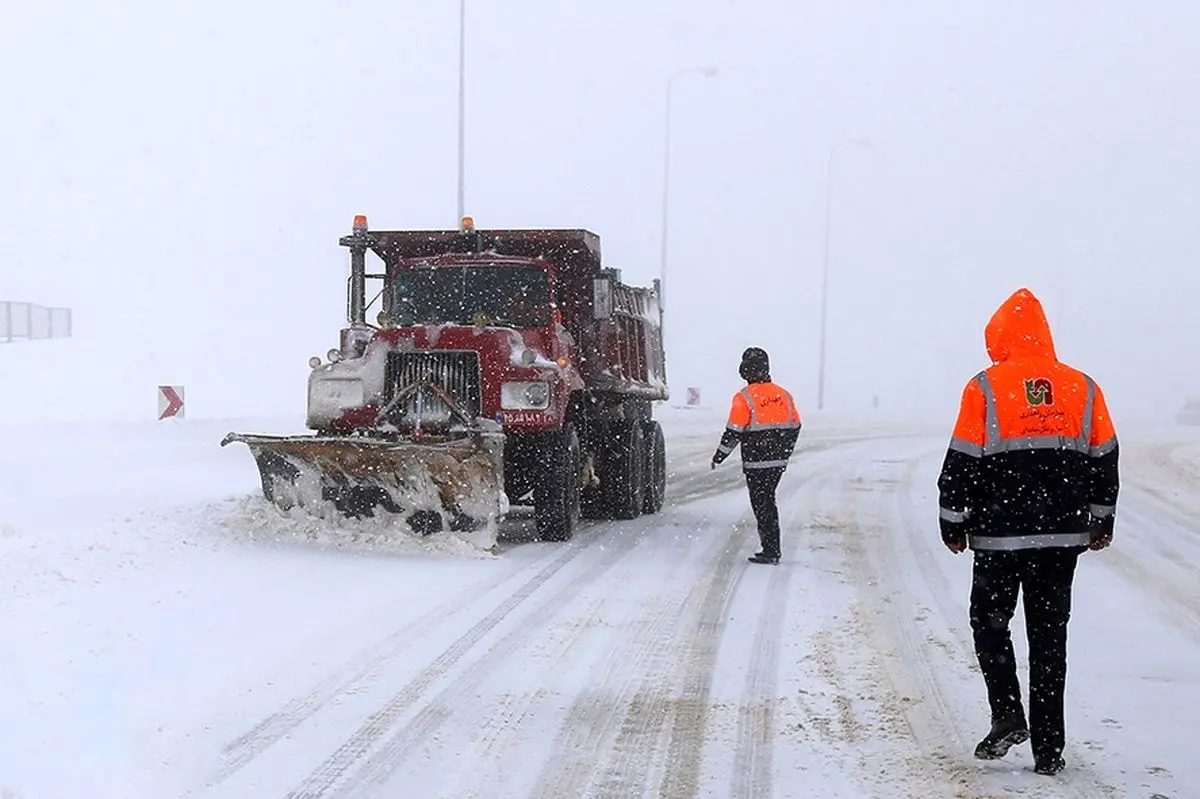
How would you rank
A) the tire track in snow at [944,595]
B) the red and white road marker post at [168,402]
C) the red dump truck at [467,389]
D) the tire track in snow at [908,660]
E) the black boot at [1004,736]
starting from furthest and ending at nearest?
1. the red and white road marker post at [168,402]
2. the red dump truck at [467,389]
3. the tire track in snow at [908,660]
4. the black boot at [1004,736]
5. the tire track in snow at [944,595]

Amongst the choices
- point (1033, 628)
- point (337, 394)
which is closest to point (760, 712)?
point (1033, 628)

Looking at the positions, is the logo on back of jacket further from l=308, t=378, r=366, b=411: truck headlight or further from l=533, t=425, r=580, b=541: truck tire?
l=308, t=378, r=366, b=411: truck headlight

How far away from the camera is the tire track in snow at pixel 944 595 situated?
15.4 ft

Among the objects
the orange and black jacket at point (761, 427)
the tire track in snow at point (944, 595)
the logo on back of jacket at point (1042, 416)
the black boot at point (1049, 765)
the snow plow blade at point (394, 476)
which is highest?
the logo on back of jacket at point (1042, 416)

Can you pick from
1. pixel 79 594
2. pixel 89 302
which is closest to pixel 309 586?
pixel 79 594

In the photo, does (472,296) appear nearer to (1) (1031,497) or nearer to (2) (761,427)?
(2) (761,427)

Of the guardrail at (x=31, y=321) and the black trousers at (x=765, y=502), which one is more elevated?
the guardrail at (x=31, y=321)

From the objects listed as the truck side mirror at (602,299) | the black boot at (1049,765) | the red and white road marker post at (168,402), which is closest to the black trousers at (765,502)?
the truck side mirror at (602,299)

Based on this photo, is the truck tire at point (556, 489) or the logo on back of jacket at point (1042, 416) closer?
the logo on back of jacket at point (1042, 416)

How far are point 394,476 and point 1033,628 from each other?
5967 mm

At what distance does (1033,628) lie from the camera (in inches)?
196

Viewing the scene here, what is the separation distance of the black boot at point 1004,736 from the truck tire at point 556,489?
6004mm

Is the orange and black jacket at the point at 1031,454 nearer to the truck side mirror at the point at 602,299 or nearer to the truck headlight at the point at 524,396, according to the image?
the truck headlight at the point at 524,396

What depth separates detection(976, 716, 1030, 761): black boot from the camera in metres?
4.91
